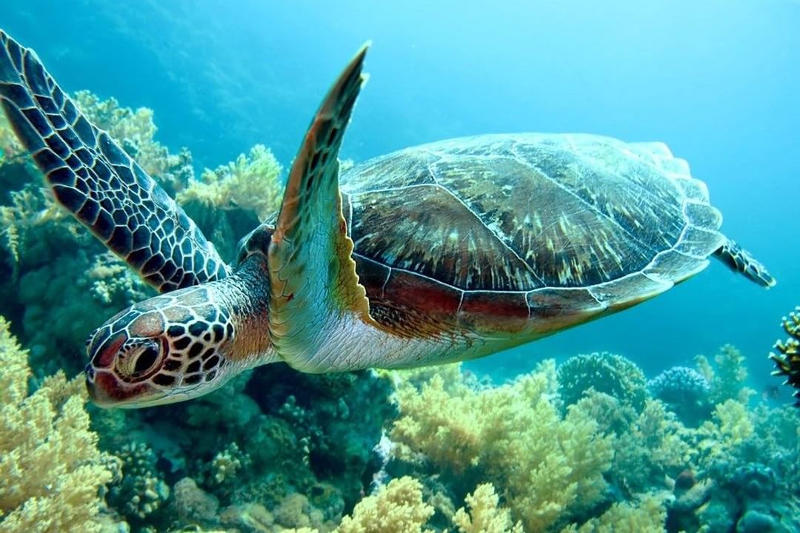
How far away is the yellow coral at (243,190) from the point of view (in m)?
4.61

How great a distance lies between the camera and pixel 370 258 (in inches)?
80.3

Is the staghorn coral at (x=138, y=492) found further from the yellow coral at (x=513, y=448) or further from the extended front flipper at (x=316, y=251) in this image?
the yellow coral at (x=513, y=448)

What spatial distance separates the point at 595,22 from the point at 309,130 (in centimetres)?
5931

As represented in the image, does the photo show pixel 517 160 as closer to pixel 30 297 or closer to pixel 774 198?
pixel 30 297

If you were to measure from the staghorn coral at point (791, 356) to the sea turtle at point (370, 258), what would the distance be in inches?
26.3

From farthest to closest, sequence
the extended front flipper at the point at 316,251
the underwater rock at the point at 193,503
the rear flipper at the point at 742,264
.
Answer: the rear flipper at the point at 742,264 < the underwater rock at the point at 193,503 < the extended front flipper at the point at 316,251

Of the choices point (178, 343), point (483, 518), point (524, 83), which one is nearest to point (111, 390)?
point (178, 343)

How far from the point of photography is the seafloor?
237cm

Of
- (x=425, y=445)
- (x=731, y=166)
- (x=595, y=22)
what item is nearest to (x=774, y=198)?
(x=731, y=166)

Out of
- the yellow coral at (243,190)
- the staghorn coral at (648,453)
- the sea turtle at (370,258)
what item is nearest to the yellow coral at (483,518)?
the sea turtle at (370,258)

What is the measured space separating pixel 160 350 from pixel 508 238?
1.59 m

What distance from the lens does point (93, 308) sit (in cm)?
328

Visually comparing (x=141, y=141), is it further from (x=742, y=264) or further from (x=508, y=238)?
(x=742, y=264)

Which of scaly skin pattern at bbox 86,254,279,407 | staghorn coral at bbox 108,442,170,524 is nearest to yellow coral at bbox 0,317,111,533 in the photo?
staghorn coral at bbox 108,442,170,524
